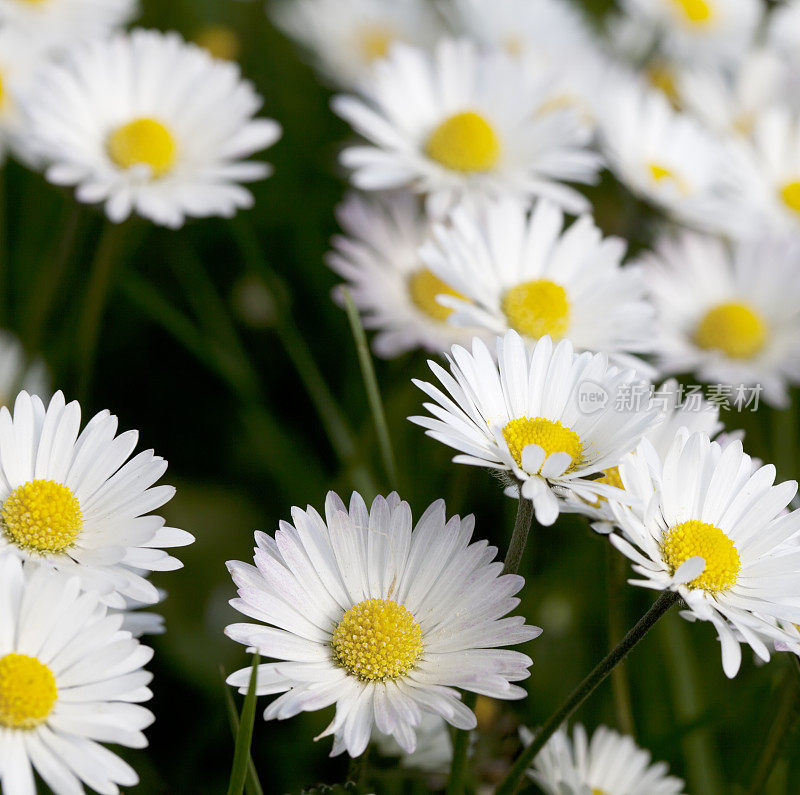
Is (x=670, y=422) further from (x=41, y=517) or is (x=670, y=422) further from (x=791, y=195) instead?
(x=791, y=195)

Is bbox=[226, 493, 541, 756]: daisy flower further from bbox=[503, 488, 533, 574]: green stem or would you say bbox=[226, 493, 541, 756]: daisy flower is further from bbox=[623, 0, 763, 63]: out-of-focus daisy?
bbox=[623, 0, 763, 63]: out-of-focus daisy

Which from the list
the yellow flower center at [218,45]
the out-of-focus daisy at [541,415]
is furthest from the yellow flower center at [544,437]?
the yellow flower center at [218,45]

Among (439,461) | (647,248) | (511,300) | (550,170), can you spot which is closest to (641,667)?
(439,461)

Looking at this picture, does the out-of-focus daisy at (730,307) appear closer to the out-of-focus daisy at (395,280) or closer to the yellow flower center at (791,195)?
the yellow flower center at (791,195)

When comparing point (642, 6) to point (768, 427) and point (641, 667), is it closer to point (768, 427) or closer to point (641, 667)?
point (768, 427)

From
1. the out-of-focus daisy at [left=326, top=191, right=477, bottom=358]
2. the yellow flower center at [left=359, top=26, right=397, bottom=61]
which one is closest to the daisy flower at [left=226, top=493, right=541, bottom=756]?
the out-of-focus daisy at [left=326, top=191, right=477, bottom=358]

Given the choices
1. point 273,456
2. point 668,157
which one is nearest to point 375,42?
point 668,157

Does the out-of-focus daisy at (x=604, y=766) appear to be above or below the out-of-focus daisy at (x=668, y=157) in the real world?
below
